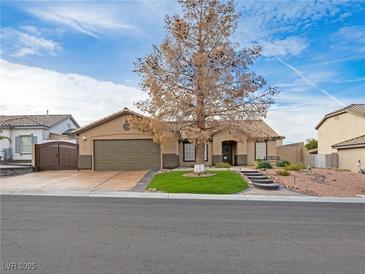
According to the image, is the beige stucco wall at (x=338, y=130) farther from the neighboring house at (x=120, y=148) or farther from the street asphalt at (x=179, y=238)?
the street asphalt at (x=179, y=238)

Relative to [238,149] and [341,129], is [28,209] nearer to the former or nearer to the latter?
[238,149]

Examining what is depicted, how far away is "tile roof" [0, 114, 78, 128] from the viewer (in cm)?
3500

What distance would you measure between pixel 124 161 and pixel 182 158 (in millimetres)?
5706

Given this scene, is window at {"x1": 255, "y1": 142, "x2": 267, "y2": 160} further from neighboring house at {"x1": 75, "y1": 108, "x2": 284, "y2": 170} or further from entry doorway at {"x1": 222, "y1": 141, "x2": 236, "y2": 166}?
neighboring house at {"x1": 75, "y1": 108, "x2": 284, "y2": 170}

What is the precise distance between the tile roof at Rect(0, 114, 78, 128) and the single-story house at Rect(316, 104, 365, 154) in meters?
30.8

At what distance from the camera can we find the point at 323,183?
66.0ft

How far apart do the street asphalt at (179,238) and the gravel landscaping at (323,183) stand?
17.6 ft

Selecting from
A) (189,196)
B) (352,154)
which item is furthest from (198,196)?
(352,154)

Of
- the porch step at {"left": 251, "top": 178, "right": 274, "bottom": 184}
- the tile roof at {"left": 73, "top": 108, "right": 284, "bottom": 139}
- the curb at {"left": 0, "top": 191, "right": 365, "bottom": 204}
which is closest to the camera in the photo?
the curb at {"left": 0, "top": 191, "right": 365, "bottom": 204}

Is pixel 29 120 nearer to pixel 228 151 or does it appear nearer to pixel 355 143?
pixel 228 151

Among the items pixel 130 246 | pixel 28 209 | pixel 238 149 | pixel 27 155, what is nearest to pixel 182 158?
pixel 238 149

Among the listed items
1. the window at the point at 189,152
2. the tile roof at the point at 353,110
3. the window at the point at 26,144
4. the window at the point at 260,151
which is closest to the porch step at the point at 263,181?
the window at the point at 189,152

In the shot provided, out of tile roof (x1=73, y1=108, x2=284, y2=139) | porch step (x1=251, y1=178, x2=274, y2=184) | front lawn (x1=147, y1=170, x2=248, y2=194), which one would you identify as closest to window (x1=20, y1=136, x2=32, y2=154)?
tile roof (x1=73, y1=108, x2=284, y2=139)

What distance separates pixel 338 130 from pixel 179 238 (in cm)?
3237
